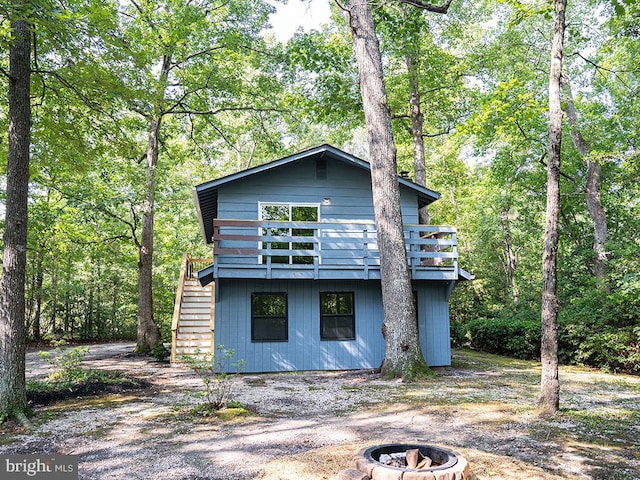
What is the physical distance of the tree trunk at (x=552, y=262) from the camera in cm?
659

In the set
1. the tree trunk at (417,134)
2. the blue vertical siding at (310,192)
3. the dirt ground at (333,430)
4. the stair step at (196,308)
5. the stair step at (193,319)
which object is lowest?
the dirt ground at (333,430)

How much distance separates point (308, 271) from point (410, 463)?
885 centimetres

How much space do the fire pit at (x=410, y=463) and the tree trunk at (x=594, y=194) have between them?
1481 cm

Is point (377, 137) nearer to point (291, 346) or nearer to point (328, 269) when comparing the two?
point (328, 269)

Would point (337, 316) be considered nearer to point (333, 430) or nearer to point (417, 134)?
point (333, 430)

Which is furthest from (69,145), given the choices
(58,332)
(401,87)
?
(58,332)

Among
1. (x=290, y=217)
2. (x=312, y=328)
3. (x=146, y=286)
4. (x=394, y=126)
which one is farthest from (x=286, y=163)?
(x=394, y=126)

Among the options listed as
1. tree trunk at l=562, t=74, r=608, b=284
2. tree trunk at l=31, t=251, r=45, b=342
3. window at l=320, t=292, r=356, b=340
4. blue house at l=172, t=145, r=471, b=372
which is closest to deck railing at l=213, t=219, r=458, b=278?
blue house at l=172, t=145, r=471, b=372

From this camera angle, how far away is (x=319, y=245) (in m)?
12.7

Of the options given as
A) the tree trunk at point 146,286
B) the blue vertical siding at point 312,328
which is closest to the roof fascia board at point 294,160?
the blue vertical siding at point 312,328

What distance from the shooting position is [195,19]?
51.5 ft

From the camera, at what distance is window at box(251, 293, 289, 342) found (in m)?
12.7

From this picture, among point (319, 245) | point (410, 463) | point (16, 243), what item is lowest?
point (410, 463)

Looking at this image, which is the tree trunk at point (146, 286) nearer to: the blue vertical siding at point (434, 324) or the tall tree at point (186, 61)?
the tall tree at point (186, 61)
